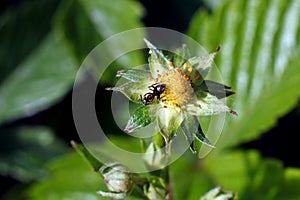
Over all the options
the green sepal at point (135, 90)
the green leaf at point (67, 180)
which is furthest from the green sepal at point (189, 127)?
the green leaf at point (67, 180)

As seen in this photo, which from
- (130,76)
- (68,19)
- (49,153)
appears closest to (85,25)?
(68,19)

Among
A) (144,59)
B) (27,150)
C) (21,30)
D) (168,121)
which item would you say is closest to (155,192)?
(168,121)

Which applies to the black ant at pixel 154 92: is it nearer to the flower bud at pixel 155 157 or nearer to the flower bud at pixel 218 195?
the flower bud at pixel 155 157

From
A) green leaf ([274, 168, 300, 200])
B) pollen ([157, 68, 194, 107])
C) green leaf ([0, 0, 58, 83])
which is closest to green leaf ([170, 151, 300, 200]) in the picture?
green leaf ([274, 168, 300, 200])

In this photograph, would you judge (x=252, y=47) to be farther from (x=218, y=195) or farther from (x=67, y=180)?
(x=218, y=195)

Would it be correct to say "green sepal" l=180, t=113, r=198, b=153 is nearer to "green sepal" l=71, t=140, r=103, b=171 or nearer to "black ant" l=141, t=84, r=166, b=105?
"black ant" l=141, t=84, r=166, b=105

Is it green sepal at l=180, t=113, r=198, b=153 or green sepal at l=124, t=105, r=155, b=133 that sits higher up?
green sepal at l=124, t=105, r=155, b=133
